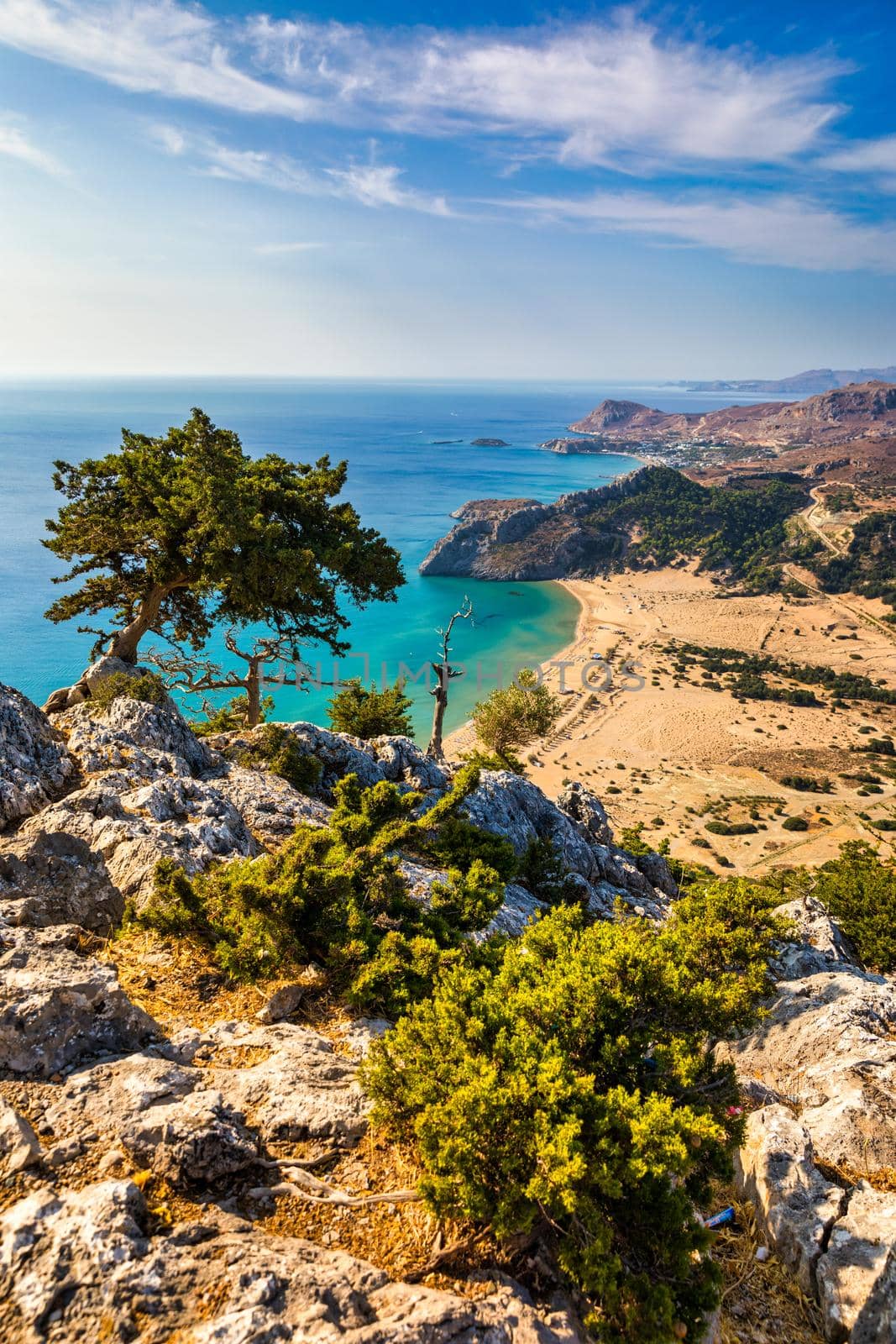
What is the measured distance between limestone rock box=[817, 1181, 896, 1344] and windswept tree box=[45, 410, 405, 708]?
632 inches

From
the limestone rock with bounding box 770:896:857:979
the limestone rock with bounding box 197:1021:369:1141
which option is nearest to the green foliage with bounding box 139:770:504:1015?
the limestone rock with bounding box 197:1021:369:1141

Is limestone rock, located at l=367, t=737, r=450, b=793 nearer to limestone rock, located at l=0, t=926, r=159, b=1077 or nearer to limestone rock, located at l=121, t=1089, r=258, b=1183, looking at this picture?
limestone rock, located at l=0, t=926, r=159, b=1077

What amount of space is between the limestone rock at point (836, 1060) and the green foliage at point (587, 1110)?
2423 mm

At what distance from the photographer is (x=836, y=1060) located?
34.7 ft

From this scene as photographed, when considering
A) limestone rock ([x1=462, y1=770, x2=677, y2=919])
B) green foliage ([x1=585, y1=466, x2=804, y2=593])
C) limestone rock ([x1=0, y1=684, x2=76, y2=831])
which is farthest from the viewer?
green foliage ([x1=585, y1=466, x2=804, y2=593])

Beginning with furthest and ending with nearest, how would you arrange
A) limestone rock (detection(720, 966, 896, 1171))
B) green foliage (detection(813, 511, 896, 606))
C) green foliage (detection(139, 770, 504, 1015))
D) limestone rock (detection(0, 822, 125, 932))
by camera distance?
green foliage (detection(813, 511, 896, 606)), limestone rock (detection(0, 822, 125, 932)), limestone rock (detection(720, 966, 896, 1171)), green foliage (detection(139, 770, 504, 1015))

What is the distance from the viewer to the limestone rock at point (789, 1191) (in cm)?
650

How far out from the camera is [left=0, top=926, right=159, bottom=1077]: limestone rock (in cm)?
588

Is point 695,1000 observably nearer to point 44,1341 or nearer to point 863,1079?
point 863,1079

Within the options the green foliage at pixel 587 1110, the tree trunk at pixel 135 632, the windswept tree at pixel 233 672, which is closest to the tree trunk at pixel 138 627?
the tree trunk at pixel 135 632

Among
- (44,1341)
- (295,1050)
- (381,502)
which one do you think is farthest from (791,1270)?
(381,502)

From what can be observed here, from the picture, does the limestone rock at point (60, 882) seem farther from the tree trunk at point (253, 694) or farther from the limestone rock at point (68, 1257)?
the tree trunk at point (253, 694)

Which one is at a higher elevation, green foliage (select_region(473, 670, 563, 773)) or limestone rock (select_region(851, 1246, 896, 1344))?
limestone rock (select_region(851, 1246, 896, 1344))

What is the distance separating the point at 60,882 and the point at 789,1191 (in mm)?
10216
